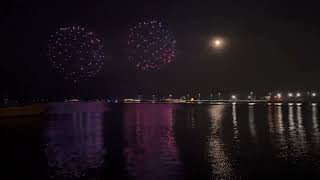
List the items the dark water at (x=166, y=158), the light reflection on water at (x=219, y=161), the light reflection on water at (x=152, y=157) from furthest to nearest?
the light reflection on water at (x=152, y=157)
the dark water at (x=166, y=158)
the light reflection on water at (x=219, y=161)

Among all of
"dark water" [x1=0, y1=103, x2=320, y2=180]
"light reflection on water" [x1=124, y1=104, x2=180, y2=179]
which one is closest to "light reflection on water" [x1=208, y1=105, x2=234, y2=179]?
"dark water" [x1=0, y1=103, x2=320, y2=180]

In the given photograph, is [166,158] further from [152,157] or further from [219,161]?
[219,161]

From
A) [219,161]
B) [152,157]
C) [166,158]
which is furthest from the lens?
[152,157]

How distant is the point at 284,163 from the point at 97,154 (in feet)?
26.5

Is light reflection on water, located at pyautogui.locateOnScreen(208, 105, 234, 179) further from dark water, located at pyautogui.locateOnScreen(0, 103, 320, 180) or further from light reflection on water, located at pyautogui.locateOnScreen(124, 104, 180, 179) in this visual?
light reflection on water, located at pyautogui.locateOnScreen(124, 104, 180, 179)

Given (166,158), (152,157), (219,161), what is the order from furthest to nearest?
(152,157), (166,158), (219,161)

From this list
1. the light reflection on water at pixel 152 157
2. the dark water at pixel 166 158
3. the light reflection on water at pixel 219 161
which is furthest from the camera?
the light reflection on water at pixel 152 157

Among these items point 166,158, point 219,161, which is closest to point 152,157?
point 166,158

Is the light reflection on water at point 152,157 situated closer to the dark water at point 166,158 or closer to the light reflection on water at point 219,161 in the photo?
the dark water at point 166,158

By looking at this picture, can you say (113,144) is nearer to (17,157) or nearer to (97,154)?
(97,154)

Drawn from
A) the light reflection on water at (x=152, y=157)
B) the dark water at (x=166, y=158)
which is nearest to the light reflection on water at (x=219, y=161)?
the dark water at (x=166, y=158)

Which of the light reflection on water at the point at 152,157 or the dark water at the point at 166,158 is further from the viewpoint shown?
the light reflection on water at the point at 152,157

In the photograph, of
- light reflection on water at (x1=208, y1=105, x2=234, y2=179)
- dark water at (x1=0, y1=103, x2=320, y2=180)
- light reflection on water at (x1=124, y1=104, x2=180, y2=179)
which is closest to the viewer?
light reflection on water at (x1=208, y1=105, x2=234, y2=179)

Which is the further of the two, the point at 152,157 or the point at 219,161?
the point at 152,157
